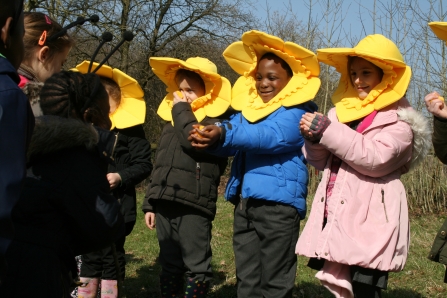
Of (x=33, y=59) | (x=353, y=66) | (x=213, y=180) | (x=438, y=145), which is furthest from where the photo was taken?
(x=213, y=180)

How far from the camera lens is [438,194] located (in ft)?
29.3

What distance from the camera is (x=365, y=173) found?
3172 millimetres

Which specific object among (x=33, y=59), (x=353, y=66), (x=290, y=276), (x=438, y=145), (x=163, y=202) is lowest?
(x=290, y=276)

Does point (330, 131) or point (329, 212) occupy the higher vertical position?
point (330, 131)

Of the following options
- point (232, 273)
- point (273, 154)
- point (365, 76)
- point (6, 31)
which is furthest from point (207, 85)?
point (6, 31)

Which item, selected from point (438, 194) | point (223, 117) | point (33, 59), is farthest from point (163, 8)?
point (33, 59)

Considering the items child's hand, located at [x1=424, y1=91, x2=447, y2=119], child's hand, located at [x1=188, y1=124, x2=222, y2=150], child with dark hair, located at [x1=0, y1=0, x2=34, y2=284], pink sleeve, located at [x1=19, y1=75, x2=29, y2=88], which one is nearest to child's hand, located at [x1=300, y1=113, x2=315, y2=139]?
child's hand, located at [x1=188, y1=124, x2=222, y2=150]

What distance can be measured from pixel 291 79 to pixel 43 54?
1.61 m

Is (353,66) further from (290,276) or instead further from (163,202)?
(163,202)

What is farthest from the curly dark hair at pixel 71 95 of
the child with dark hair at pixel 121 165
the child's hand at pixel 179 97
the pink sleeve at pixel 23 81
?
the child with dark hair at pixel 121 165

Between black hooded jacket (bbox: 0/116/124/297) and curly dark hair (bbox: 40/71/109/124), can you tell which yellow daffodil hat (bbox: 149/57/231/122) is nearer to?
curly dark hair (bbox: 40/71/109/124)

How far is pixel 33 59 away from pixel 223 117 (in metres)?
1.66

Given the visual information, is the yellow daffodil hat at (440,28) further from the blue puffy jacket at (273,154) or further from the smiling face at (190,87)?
the smiling face at (190,87)

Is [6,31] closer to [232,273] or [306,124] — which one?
[306,124]
